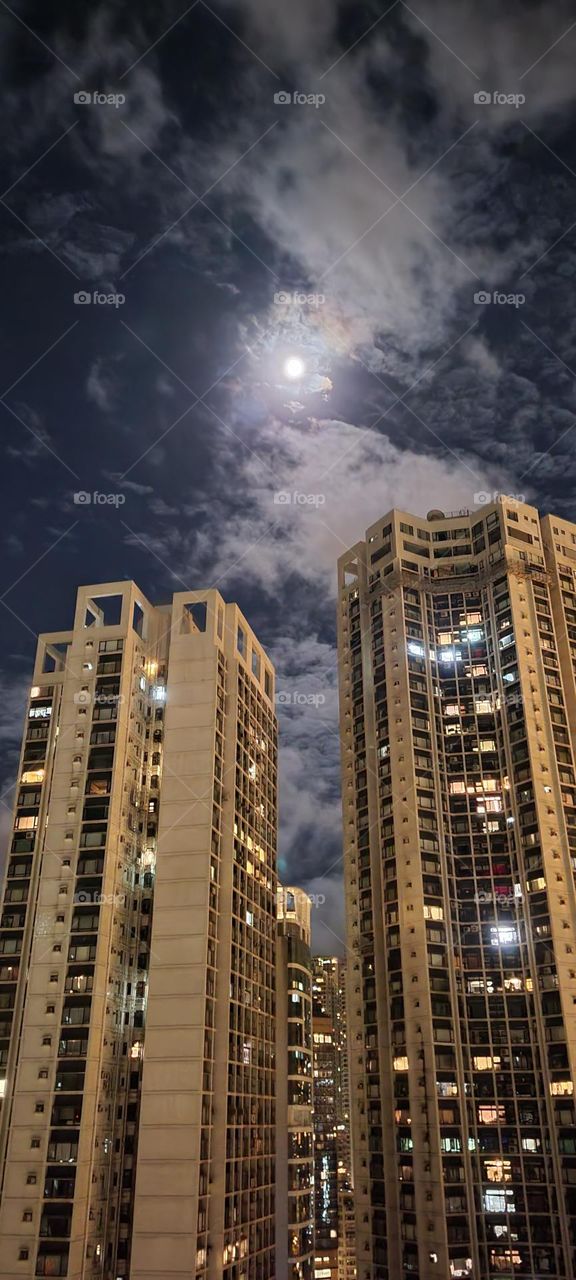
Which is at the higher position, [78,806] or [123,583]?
[123,583]

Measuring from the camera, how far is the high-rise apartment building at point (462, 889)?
3465 inches

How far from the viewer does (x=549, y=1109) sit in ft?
293

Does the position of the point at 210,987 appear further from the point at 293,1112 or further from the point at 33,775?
the point at 33,775

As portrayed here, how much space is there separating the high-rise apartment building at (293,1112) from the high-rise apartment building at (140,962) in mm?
2390

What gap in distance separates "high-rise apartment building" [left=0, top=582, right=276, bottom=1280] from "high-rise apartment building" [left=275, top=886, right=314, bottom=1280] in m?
2.39

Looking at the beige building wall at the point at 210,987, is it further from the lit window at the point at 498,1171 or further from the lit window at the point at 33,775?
the lit window at the point at 498,1171

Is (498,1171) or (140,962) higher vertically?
(140,962)

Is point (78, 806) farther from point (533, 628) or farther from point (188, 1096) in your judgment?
point (533, 628)

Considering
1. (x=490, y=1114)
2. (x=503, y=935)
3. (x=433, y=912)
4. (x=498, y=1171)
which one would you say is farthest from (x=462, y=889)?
(x=498, y=1171)

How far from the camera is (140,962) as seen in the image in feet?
303

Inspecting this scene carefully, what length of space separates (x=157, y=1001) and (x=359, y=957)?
28456mm

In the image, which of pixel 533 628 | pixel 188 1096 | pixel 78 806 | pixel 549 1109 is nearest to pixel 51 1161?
pixel 188 1096

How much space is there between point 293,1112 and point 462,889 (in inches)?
1248

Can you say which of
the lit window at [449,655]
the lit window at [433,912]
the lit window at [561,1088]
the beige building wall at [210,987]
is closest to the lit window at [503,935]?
the lit window at [433,912]
